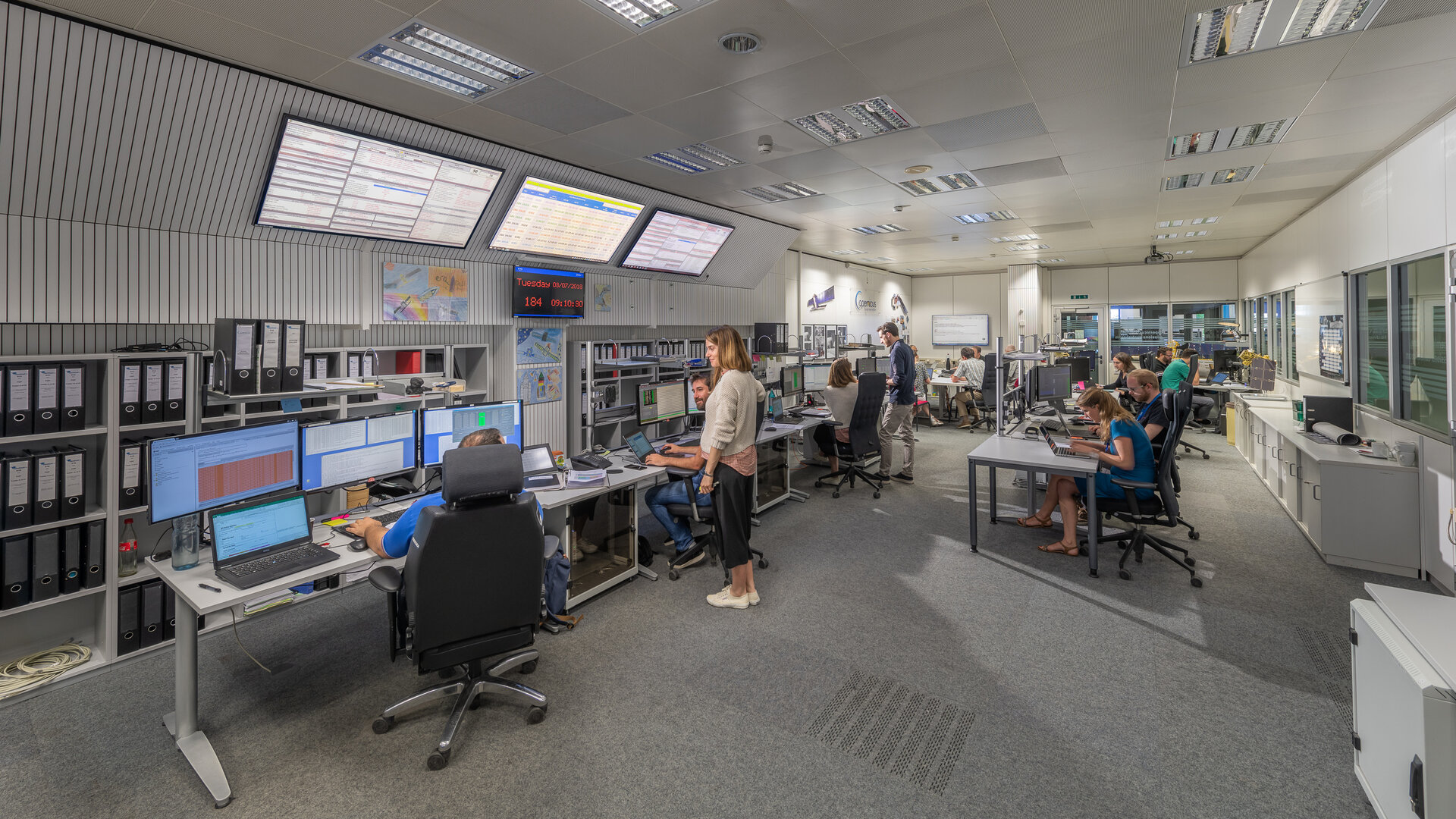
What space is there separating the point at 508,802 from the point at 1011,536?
389 centimetres

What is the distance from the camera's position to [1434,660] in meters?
1.61

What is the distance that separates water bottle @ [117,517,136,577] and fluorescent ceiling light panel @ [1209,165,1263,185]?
781 cm

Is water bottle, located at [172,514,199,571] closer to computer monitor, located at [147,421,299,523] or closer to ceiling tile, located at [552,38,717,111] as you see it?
computer monitor, located at [147,421,299,523]

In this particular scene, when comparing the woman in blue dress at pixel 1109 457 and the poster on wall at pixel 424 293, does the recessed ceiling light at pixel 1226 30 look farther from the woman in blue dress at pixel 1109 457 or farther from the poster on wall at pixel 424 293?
the poster on wall at pixel 424 293

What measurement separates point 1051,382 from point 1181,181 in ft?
6.79

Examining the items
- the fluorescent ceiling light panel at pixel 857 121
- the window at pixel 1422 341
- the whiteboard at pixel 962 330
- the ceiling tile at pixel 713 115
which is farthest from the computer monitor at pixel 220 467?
the whiteboard at pixel 962 330

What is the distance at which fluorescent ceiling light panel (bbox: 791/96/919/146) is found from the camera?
369cm

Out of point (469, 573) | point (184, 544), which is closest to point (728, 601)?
point (469, 573)

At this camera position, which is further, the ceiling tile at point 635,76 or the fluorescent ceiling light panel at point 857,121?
the fluorescent ceiling light panel at point 857,121

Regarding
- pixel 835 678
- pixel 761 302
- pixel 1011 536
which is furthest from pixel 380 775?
pixel 761 302

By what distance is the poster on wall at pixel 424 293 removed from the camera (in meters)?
4.32

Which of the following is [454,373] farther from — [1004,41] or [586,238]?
[1004,41]

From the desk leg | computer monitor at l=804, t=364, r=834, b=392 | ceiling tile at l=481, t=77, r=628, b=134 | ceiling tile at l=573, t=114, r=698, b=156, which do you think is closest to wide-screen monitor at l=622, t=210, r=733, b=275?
ceiling tile at l=573, t=114, r=698, b=156

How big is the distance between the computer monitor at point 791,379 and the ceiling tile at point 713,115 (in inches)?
108
